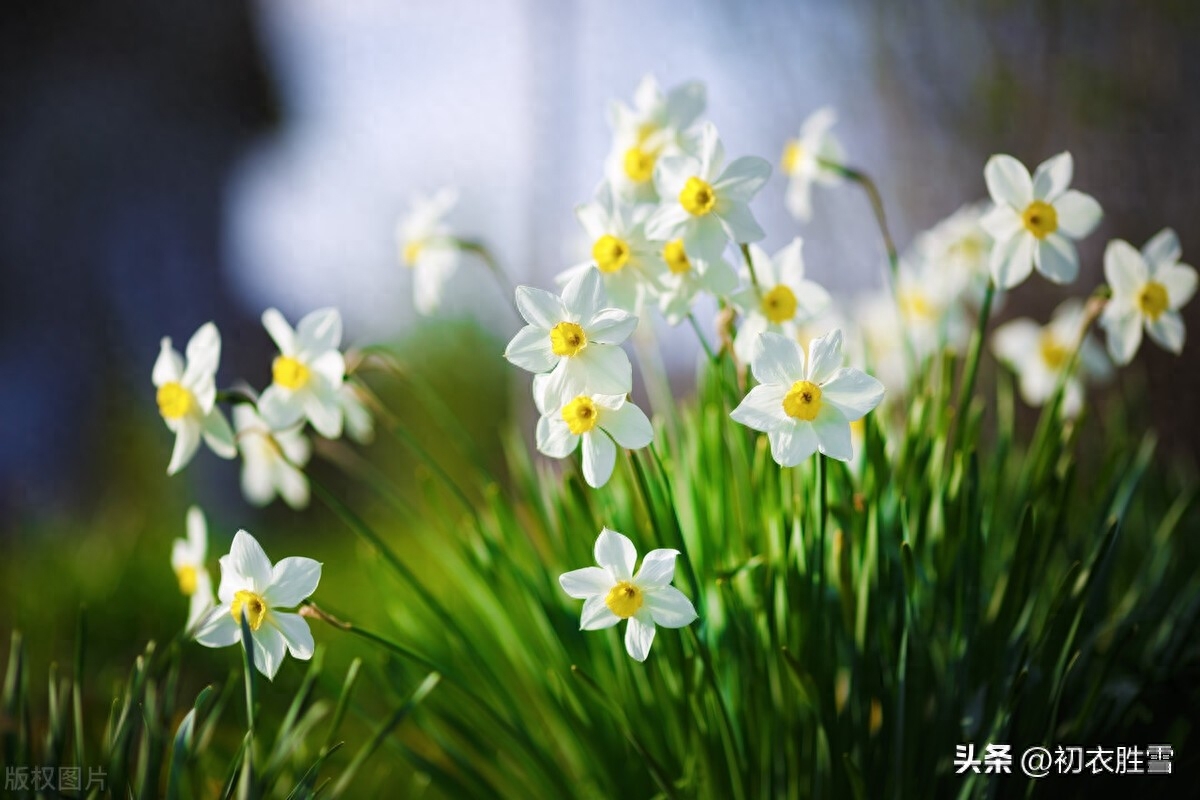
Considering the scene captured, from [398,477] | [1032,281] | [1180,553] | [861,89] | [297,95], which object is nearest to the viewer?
[1180,553]

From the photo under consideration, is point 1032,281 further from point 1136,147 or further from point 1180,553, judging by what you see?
point 1180,553

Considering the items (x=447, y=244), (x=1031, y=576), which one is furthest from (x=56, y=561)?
(x=1031, y=576)

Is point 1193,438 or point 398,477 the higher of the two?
point 398,477

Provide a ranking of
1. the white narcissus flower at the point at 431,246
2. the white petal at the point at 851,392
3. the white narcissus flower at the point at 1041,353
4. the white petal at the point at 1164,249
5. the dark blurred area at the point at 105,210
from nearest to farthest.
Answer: the white petal at the point at 851,392
the white petal at the point at 1164,249
the white narcissus flower at the point at 431,246
the white narcissus flower at the point at 1041,353
the dark blurred area at the point at 105,210

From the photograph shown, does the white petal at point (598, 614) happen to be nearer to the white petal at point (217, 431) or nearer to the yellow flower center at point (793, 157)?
the white petal at point (217, 431)

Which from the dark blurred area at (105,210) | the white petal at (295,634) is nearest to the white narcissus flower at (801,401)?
the white petal at (295,634)

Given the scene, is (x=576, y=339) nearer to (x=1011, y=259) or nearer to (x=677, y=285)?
(x=677, y=285)

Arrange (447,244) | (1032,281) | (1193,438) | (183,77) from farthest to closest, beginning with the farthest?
(183,77) → (1032,281) → (1193,438) → (447,244)
